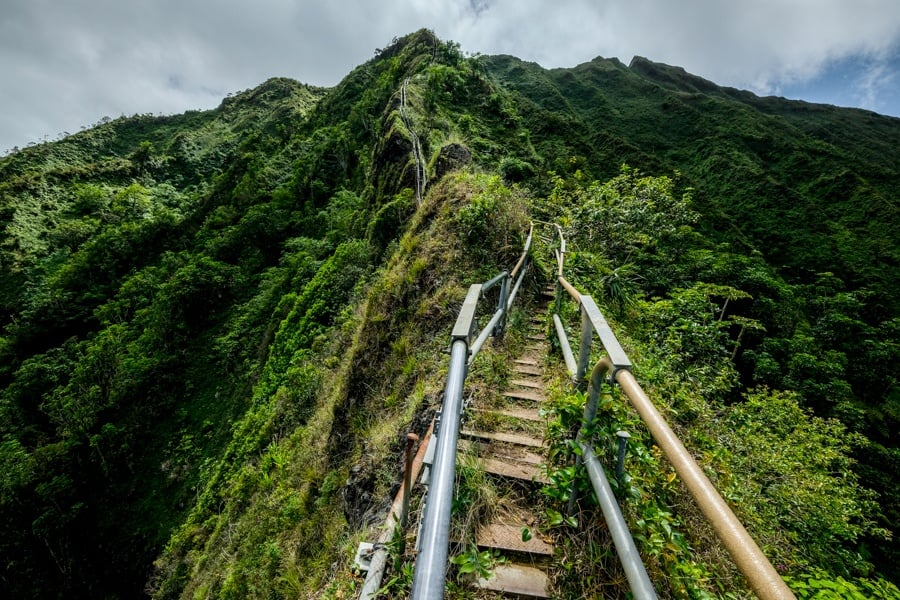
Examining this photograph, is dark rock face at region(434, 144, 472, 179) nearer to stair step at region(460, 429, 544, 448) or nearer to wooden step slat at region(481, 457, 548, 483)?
stair step at region(460, 429, 544, 448)

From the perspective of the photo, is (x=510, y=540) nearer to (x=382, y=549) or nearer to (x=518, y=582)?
(x=518, y=582)

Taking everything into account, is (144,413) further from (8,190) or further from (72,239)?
(8,190)

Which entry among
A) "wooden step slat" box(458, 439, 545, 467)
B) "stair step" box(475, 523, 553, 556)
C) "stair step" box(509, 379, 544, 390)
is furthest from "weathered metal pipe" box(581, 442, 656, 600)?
"stair step" box(509, 379, 544, 390)

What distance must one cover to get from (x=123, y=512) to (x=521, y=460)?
26.7 metres

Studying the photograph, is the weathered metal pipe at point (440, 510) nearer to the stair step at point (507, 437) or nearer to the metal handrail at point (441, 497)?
the metal handrail at point (441, 497)

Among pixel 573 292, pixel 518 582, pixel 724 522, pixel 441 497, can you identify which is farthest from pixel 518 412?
pixel 724 522

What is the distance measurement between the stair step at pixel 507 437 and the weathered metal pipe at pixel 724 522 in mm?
1967

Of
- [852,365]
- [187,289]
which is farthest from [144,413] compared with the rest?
[852,365]

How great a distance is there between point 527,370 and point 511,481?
2.02 metres

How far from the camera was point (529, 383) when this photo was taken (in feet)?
13.6

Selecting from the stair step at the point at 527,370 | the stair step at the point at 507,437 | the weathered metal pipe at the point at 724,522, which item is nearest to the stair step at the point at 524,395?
the stair step at the point at 527,370

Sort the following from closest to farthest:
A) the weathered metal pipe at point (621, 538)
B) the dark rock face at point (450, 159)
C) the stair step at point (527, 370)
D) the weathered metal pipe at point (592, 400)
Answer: the weathered metal pipe at point (621, 538) → the weathered metal pipe at point (592, 400) → the stair step at point (527, 370) → the dark rock face at point (450, 159)

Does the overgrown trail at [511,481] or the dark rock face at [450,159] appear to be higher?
the dark rock face at [450,159]

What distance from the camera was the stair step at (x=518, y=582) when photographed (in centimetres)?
197
